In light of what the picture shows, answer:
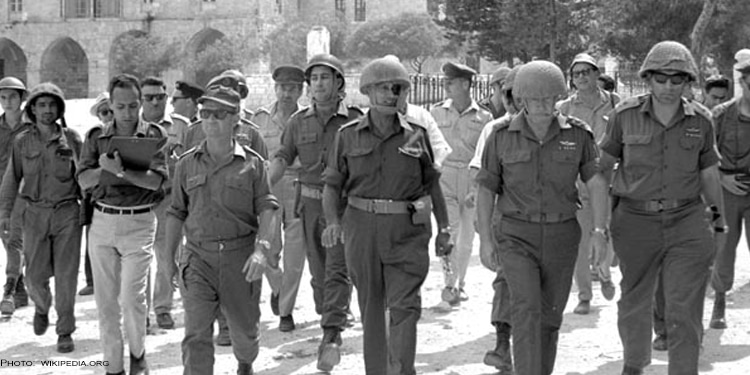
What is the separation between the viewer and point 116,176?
6.84 m

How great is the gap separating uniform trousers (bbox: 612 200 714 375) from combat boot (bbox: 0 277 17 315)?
5.41 metres

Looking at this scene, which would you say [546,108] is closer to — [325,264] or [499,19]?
[325,264]

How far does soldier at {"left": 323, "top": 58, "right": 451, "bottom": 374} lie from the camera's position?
6414mm

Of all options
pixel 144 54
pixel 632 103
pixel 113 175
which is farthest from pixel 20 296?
pixel 144 54

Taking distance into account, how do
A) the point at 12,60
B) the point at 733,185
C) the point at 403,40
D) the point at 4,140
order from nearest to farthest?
1. the point at 733,185
2. the point at 4,140
3. the point at 403,40
4. the point at 12,60

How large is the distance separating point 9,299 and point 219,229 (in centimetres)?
403

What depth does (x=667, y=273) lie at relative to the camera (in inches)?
249

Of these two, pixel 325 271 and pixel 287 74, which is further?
pixel 287 74

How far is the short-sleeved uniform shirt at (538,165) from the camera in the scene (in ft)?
20.0

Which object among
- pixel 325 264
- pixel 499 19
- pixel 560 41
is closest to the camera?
pixel 325 264

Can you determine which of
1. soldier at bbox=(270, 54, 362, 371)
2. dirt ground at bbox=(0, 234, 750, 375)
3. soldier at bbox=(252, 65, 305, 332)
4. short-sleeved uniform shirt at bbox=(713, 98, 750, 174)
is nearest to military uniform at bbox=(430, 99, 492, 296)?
dirt ground at bbox=(0, 234, 750, 375)

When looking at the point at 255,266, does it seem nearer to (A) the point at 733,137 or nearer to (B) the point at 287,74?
(B) the point at 287,74

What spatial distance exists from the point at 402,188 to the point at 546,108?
99 cm

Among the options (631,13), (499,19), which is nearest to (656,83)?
(631,13)
